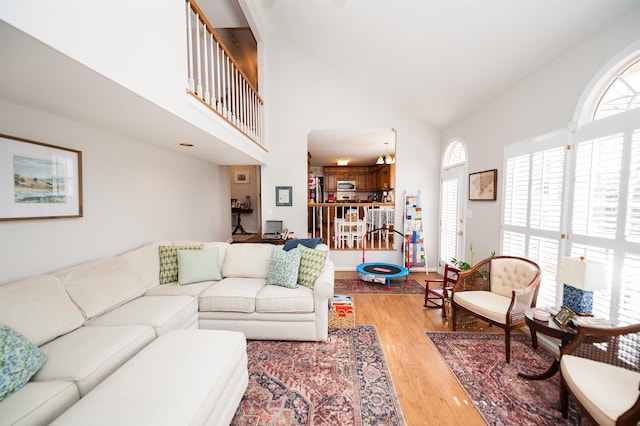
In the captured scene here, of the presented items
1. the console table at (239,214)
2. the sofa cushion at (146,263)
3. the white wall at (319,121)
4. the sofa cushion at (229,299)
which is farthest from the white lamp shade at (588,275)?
the console table at (239,214)

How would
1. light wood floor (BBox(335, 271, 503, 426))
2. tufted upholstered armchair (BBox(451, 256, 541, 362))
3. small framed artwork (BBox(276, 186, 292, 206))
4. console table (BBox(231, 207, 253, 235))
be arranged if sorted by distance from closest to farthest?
light wood floor (BBox(335, 271, 503, 426)) → tufted upholstered armchair (BBox(451, 256, 541, 362)) → small framed artwork (BBox(276, 186, 292, 206)) → console table (BBox(231, 207, 253, 235))

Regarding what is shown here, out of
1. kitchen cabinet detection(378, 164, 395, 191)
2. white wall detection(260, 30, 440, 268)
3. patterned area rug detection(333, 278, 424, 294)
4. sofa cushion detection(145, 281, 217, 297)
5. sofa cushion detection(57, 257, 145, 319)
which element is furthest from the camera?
kitchen cabinet detection(378, 164, 395, 191)

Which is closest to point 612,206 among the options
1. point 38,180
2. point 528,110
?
point 528,110

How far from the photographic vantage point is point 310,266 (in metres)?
2.74

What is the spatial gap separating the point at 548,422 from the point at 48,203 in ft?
13.4

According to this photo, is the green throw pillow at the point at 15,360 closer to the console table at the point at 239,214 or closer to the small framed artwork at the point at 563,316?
the small framed artwork at the point at 563,316

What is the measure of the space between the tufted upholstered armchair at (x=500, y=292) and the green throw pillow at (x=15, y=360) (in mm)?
3291

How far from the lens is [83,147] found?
7.72ft

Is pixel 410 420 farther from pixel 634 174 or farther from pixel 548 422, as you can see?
pixel 634 174

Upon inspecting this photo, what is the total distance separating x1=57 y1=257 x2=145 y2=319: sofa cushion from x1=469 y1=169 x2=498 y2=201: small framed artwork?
420 centimetres

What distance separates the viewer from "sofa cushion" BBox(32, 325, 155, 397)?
1.40 meters

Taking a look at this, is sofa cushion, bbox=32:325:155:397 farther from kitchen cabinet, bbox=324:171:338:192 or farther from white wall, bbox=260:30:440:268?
kitchen cabinet, bbox=324:171:338:192

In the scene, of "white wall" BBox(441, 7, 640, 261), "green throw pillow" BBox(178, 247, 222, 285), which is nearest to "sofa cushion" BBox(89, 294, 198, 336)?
"green throw pillow" BBox(178, 247, 222, 285)

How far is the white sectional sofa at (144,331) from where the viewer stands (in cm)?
119
